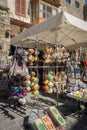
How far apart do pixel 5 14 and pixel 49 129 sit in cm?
808

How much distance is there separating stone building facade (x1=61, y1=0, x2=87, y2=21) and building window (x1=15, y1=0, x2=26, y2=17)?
4.97 meters

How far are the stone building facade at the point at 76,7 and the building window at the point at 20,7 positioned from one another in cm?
497

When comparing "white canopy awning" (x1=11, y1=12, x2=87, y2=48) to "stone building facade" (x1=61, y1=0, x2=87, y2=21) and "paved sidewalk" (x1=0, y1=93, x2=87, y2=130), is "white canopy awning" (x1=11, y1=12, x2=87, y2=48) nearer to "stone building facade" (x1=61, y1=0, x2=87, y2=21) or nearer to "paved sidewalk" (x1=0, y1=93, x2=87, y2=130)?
"paved sidewalk" (x1=0, y1=93, x2=87, y2=130)

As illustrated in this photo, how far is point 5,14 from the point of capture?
9742 millimetres

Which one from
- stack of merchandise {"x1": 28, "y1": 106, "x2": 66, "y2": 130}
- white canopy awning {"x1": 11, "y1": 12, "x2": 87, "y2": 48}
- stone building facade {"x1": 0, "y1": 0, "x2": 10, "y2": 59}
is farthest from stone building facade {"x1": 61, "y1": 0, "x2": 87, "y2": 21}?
stack of merchandise {"x1": 28, "y1": 106, "x2": 66, "y2": 130}

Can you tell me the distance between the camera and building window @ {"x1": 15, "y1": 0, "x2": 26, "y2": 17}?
41.3 ft

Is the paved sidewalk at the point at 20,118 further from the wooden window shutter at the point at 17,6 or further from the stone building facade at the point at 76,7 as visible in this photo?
the stone building facade at the point at 76,7

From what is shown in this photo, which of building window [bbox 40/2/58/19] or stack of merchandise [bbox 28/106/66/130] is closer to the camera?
stack of merchandise [bbox 28/106/66/130]

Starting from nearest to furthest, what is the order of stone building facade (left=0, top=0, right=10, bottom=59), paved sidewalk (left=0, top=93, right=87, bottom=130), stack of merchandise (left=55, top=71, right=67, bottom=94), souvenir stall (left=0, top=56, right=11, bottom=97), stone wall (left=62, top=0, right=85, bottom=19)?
paved sidewalk (left=0, top=93, right=87, bottom=130) < stack of merchandise (left=55, top=71, right=67, bottom=94) < souvenir stall (left=0, top=56, right=11, bottom=97) < stone building facade (left=0, top=0, right=10, bottom=59) < stone wall (left=62, top=0, right=85, bottom=19)

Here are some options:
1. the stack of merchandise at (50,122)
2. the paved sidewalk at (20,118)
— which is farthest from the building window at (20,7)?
the stack of merchandise at (50,122)

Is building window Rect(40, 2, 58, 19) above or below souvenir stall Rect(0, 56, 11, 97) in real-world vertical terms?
above

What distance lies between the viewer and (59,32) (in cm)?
549

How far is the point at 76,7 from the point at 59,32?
13.8 meters

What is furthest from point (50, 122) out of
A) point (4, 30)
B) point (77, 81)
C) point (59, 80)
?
point (4, 30)
